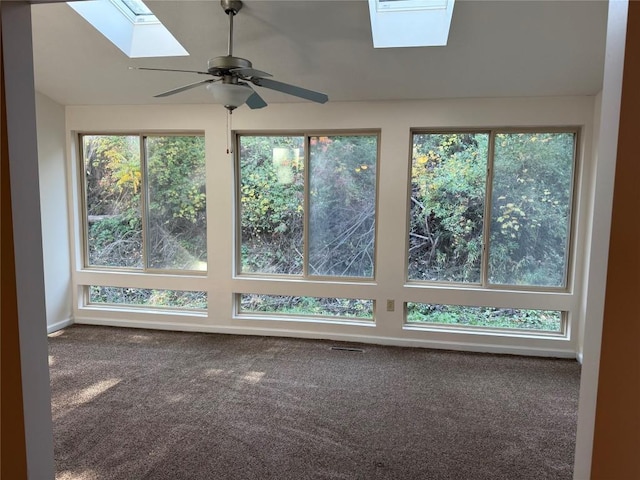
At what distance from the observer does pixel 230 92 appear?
225 cm

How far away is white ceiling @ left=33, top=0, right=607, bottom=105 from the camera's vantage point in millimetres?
2689

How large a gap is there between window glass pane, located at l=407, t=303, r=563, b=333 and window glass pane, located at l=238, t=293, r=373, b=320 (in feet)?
1.72

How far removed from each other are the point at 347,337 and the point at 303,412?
4.83 feet

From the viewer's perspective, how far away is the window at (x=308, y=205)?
4.11m

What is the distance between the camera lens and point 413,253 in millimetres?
4066

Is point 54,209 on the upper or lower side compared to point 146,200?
lower

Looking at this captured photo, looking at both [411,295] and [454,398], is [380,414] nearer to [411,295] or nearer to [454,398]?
[454,398]

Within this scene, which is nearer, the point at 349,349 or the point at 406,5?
the point at 406,5

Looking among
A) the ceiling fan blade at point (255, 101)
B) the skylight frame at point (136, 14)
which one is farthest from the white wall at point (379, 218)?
the ceiling fan blade at point (255, 101)

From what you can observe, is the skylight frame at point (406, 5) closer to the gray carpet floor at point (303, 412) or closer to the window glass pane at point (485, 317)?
the window glass pane at point (485, 317)

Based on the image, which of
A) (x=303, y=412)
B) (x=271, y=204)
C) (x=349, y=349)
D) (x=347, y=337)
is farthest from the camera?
(x=271, y=204)

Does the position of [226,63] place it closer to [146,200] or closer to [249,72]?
[249,72]

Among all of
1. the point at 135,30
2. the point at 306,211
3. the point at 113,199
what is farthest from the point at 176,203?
the point at 135,30

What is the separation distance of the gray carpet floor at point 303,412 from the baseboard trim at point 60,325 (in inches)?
16.8
